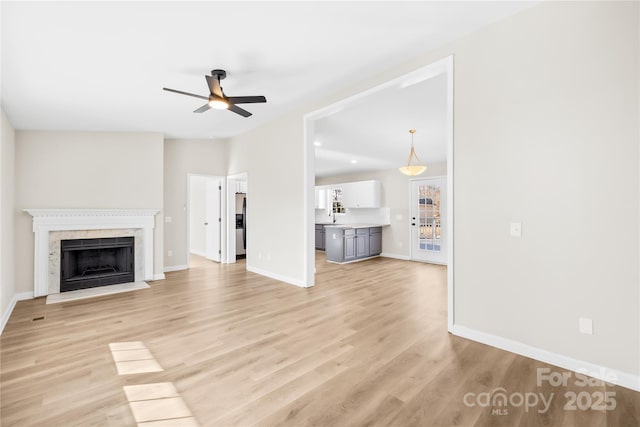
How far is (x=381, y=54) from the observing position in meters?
2.99

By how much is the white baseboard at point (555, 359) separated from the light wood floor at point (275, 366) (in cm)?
9

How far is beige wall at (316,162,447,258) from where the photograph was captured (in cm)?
785

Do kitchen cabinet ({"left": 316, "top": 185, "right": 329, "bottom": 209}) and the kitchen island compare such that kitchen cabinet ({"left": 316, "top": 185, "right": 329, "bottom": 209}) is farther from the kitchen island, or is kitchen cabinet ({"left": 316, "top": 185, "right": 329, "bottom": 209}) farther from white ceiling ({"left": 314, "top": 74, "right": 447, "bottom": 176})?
the kitchen island

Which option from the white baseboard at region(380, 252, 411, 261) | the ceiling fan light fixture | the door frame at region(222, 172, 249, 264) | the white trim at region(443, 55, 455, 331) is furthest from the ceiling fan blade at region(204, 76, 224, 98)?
the white baseboard at region(380, 252, 411, 261)

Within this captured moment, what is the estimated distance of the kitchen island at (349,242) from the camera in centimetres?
709

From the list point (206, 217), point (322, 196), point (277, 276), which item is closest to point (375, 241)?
point (322, 196)

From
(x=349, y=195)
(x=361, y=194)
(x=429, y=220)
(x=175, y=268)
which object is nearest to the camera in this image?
(x=175, y=268)

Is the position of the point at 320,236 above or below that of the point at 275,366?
above

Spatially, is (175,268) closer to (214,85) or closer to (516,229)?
(214,85)

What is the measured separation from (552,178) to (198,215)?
8.56 meters

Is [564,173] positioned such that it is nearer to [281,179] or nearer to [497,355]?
[497,355]

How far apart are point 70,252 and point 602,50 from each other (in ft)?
22.5

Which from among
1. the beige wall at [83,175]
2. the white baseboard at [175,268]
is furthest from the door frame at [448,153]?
the white baseboard at [175,268]

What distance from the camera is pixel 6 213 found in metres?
3.72
